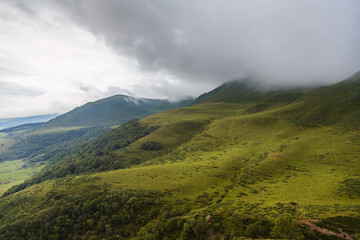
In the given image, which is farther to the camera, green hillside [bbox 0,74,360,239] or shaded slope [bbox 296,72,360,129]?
shaded slope [bbox 296,72,360,129]

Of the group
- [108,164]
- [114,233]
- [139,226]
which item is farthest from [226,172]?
[108,164]

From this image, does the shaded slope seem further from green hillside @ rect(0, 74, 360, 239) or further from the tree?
the tree

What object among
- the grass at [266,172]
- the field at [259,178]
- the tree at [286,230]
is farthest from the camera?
the grass at [266,172]

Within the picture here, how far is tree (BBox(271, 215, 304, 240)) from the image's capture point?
35.0m

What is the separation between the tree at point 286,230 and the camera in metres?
35.0

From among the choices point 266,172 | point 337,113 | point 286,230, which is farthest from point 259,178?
point 337,113

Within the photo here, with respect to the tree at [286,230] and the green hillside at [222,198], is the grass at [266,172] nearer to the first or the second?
the green hillside at [222,198]

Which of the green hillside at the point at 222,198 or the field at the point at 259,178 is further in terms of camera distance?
the field at the point at 259,178

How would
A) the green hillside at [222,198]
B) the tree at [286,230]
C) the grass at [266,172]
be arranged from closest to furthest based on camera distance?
the tree at [286,230] → the green hillside at [222,198] → the grass at [266,172]

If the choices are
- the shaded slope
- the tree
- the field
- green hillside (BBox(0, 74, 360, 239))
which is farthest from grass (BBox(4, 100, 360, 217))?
the shaded slope

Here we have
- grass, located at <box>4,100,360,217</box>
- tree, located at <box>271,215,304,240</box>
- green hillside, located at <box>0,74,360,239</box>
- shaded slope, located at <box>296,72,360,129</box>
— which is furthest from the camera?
shaded slope, located at <box>296,72,360,129</box>

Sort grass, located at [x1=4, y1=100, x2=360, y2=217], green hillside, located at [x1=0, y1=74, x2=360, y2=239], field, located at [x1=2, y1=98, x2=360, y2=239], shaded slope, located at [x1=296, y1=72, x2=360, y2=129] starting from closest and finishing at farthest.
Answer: green hillside, located at [x1=0, y1=74, x2=360, y2=239] < field, located at [x1=2, y1=98, x2=360, y2=239] < grass, located at [x1=4, y1=100, x2=360, y2=217] < shaded slope, located at [x1=296, y1=72, x2=360, y2=129]

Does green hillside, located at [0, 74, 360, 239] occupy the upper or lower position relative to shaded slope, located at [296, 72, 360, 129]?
lower

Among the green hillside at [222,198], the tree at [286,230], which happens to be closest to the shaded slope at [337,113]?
the green hillside at [222,198]
